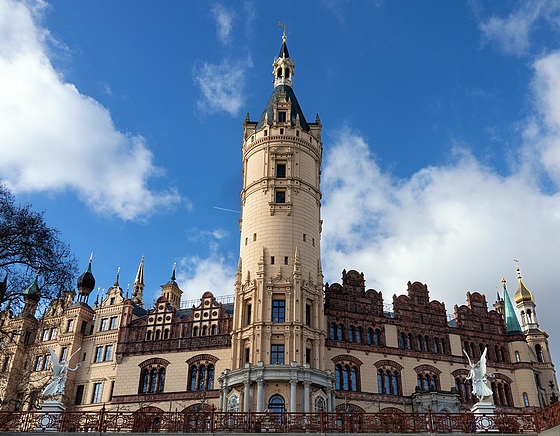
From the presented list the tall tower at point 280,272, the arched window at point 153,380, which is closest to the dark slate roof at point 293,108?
the tall tower at point 280,272

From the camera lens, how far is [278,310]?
47.7 metres

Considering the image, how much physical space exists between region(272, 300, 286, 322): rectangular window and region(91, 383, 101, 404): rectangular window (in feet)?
67.2

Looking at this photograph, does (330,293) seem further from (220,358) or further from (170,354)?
(170,354)

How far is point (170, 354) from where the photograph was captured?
52531mm

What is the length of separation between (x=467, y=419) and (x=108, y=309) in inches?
1680

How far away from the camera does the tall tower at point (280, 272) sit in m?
43.9

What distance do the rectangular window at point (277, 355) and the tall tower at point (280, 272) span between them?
0.27 ft

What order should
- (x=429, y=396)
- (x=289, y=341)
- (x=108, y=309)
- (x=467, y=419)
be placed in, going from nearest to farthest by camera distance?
(x=467, y=419)
(x=289, y=341)
(x=429, y=396)
(x=108, y=309)

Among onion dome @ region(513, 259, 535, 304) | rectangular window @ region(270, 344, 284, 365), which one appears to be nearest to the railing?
rectangular window @ region(270, 344, 284, 365)

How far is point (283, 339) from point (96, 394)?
2145 cm

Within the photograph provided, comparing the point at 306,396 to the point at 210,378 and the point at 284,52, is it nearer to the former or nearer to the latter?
the point at 210,378

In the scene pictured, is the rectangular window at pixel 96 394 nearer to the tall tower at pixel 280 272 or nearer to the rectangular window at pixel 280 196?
the tall tower at pixel 280 272

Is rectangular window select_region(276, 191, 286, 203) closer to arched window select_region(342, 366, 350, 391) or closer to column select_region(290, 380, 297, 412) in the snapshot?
arched window select_region(342, 366, 350, 391)

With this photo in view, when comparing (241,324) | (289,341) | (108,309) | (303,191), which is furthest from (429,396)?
(108,309)
